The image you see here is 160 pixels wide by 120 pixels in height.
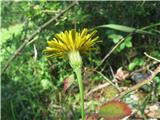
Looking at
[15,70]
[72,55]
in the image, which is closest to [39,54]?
[15,70]

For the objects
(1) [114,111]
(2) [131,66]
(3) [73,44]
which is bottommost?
(2) [131,66]

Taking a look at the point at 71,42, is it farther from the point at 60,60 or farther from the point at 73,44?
the point at 60,60

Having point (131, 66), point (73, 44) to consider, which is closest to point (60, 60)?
point (131, 66)

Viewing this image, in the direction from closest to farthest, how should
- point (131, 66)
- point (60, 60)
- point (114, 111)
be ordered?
point (114, 111) → point (131, 66) → point (60, 60)

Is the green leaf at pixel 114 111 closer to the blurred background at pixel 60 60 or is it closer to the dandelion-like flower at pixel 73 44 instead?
the dandelion-like flower at pixel 73 44

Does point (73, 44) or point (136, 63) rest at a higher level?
point (73, 44)

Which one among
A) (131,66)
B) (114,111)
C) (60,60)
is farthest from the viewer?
(60,60)

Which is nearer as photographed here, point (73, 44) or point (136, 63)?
point (73, 44)
